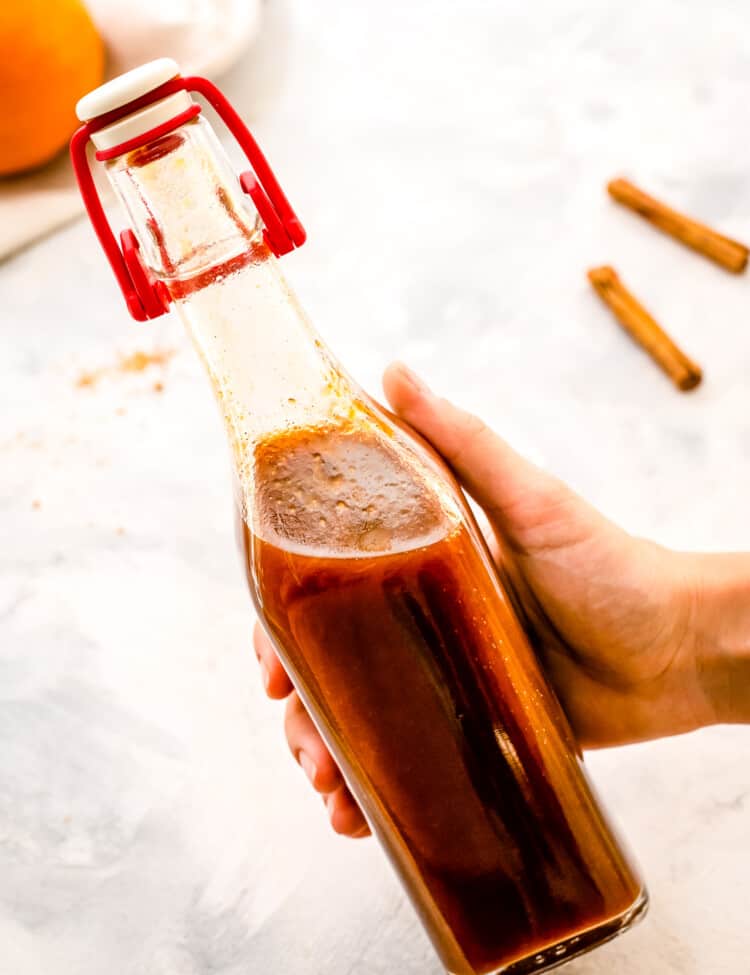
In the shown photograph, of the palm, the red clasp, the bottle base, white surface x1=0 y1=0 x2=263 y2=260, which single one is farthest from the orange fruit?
the bottle base

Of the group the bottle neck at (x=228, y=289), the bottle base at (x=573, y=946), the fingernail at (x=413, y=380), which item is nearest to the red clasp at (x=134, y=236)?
the bottle neck at (x=228, y=289)

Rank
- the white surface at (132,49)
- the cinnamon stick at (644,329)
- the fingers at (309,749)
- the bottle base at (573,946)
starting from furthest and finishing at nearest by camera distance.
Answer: the white surface at (132,49) → the cinnamon stick at (644,329) → the fingers at (309,749) → the bottle base at (573,946)

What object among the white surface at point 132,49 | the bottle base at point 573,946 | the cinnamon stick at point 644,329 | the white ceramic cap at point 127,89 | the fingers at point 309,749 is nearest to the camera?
the white ceramic cap at point 127,89

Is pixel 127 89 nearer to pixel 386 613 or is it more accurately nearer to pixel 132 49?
pixel 386 613

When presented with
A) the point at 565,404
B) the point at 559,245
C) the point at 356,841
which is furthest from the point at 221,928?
the point at 559,245

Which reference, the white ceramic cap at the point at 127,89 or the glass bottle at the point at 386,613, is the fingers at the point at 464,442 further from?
the white ceramic cap at the point at 127,89

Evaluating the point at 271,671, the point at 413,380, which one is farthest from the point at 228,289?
the point at 271,671
